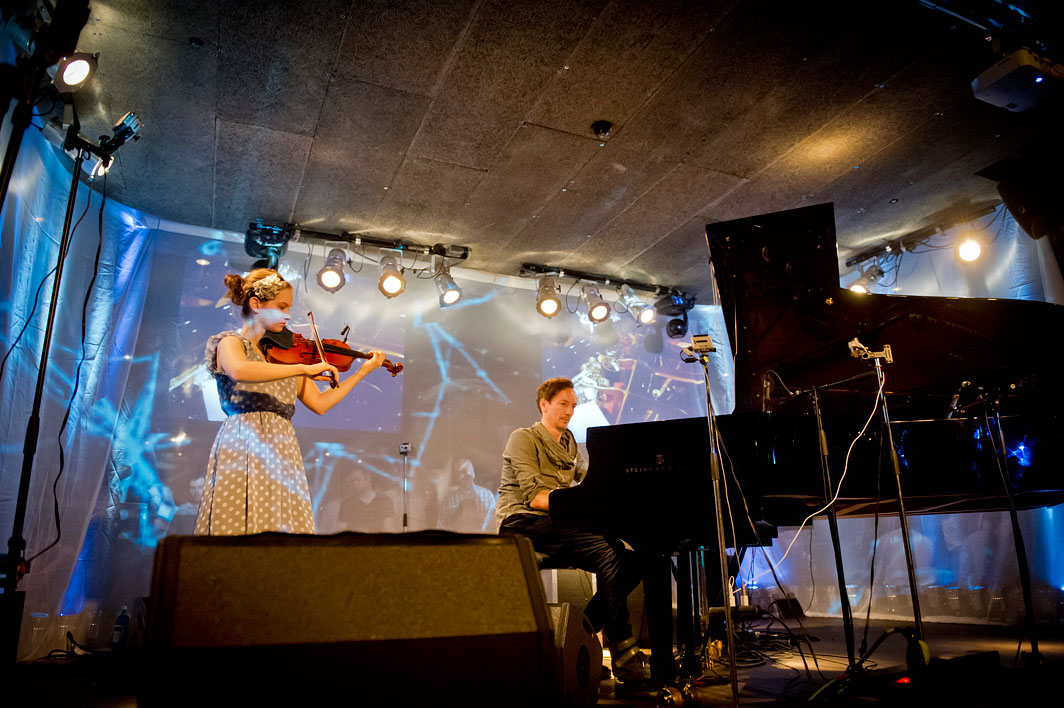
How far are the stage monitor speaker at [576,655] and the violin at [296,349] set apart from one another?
1.49m

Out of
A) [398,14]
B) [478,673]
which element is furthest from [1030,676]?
[398,14]

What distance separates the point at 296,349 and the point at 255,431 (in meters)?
0.70

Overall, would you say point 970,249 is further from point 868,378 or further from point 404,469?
point 404,469

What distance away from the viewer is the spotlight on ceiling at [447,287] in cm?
587

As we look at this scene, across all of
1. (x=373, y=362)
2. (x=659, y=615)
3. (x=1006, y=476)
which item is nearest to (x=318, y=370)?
(x=373, y=362)

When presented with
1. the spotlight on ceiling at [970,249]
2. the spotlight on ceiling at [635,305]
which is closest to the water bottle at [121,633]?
the spotlight on ceiling at [635,305]

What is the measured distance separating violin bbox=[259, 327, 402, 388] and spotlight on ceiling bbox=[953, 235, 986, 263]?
188 inches

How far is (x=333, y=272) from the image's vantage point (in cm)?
549

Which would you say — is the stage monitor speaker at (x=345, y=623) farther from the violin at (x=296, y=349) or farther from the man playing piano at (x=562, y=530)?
the violin at (x=296, y=349)

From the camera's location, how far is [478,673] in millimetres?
1313

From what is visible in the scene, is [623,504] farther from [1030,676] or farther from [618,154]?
[618,154]

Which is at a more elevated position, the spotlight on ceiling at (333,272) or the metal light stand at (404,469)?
the spotlight on ceiling at (333,272)

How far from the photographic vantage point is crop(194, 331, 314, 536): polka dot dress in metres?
2.38

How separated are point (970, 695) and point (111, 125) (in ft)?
17.6
